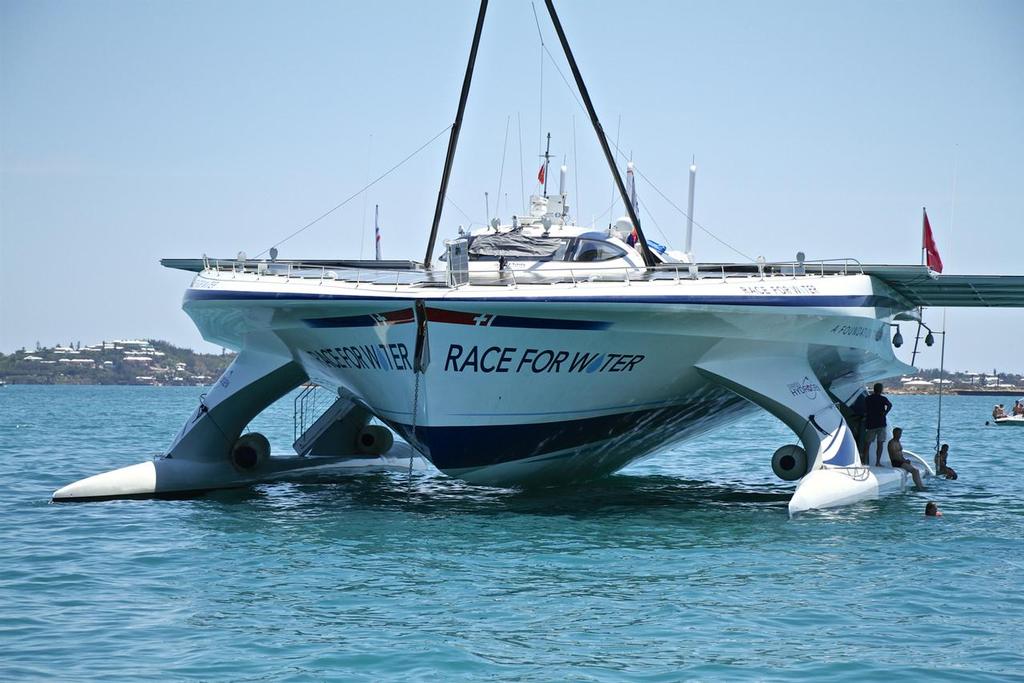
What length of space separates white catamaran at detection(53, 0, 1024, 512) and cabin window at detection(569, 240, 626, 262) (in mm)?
22

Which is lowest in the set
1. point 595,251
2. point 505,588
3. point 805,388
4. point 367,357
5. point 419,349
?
point 505,588

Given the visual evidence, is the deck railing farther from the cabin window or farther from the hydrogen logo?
the hydrogen logo

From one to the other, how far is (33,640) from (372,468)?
12268mm

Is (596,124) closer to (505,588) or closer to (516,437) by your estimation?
(516,437)

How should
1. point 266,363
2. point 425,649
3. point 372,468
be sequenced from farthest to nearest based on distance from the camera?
1. point 372,468
2. point 266,363
3. point 425,649

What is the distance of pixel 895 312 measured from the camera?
61.5ft

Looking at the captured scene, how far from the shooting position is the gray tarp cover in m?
17.1

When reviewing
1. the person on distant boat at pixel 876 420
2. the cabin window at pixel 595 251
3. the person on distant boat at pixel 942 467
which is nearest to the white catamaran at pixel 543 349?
the cabin window at pixel 595 251

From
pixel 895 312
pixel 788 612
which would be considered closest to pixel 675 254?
pixel 895 312

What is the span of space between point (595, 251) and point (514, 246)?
1.18 metres

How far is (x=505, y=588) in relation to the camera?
10.5 meters

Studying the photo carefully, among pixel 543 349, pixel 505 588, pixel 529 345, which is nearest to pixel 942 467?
pixel 543 349

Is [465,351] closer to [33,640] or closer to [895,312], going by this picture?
[33,640]

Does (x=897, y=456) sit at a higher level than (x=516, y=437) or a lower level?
lower
